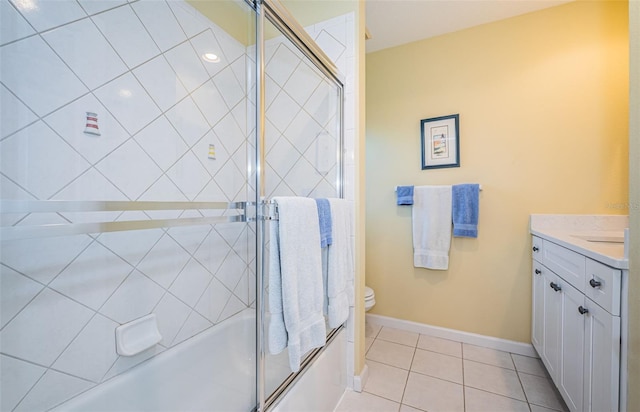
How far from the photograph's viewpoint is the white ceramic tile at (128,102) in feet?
3.65

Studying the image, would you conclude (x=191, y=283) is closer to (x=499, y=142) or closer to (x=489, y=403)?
(x=489, y=403)

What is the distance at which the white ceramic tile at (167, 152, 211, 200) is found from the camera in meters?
1.38

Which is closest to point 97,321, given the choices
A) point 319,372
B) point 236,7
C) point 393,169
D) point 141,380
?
point 141,380

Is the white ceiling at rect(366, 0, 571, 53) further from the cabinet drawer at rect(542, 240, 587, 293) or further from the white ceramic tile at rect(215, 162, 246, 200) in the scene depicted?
the cabinet drawer at rect(542, 240, 587, 293)

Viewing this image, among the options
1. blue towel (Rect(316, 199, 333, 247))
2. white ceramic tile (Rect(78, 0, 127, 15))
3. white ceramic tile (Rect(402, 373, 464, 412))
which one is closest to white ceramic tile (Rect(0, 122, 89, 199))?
white ceramic tile (Rect(78, 0, 127, 15))

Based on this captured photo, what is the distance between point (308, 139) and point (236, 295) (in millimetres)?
1042

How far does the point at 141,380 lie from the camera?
114 cm

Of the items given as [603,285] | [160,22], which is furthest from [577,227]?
[160,22]

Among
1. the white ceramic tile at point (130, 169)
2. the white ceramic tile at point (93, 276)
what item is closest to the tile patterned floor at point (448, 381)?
Answer: the white ceramic tile at point (93, 276)

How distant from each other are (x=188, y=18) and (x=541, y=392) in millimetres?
2873

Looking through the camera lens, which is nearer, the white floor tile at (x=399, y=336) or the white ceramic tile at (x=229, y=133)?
the white ceramic tile at (x=229, y=133)

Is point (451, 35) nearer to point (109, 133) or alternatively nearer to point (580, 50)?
point (580, 50)

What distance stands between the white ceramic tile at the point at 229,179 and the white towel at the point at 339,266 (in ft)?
2.10

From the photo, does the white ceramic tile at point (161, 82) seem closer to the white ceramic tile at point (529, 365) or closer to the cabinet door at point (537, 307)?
the cabinet door at point (537, 307)
